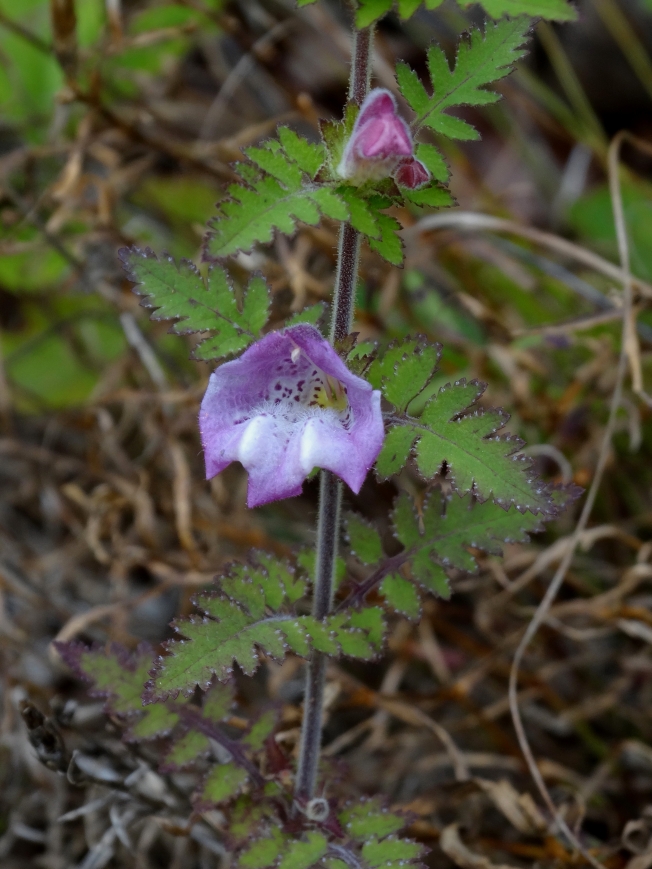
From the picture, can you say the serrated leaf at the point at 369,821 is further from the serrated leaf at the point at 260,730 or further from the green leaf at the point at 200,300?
the green leaf at the point at 200,300

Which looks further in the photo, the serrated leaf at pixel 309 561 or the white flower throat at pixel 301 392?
the serrated leaf at pixel 309 561

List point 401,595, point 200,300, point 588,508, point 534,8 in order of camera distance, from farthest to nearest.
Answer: point 588,508 → point 401,595 → point 200,300 → point 534,8

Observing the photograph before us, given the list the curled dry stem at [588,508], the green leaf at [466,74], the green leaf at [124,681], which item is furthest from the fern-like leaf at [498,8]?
the curled dry stem at [588,508]

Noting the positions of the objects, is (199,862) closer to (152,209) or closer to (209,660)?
(209,660)

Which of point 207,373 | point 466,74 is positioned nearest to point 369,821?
point 466,74

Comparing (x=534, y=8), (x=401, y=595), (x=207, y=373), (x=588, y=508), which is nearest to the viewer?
(x=534, y=8)

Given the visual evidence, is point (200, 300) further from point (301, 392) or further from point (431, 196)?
point (431, 196)

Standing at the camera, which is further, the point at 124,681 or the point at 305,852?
the point at 124,681
